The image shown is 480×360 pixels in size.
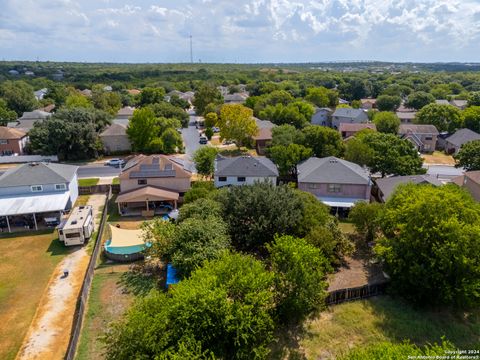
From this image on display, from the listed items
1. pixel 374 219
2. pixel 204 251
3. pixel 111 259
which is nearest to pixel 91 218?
pixel 111 259

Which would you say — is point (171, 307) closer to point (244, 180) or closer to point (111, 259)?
point (111, 259)

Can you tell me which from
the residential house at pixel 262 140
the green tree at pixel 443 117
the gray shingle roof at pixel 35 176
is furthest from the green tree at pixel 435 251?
the green tree at pixel 443 117

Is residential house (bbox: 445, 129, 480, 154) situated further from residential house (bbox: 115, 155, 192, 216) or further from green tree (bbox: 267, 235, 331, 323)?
green tree (bbox: 267, 235, 331, 323)

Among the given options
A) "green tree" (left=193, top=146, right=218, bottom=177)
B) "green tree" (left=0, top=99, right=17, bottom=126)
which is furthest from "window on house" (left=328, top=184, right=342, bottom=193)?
"green tree" (left=0, top=99, right=17, bottom=126)

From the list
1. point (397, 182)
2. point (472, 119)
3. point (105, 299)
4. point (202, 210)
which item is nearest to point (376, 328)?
point (202, 210)

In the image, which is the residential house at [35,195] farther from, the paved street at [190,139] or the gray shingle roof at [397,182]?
the gray shingle roof at [397,182]

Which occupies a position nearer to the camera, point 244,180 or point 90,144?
point 244,180
